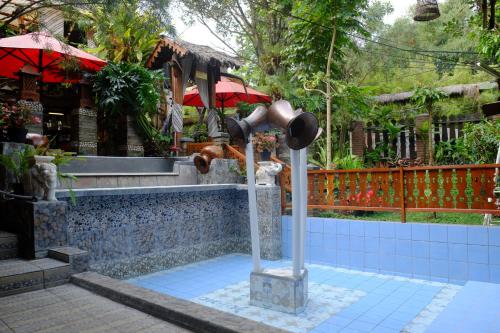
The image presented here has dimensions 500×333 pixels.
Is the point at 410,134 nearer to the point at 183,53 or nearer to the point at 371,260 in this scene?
the point at 371,260

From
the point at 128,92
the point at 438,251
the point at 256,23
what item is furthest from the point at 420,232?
the point at 256,23

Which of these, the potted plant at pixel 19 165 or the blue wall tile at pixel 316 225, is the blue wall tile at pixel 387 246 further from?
the potted plant at pixel 19 165

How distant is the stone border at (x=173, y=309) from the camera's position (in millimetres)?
2590

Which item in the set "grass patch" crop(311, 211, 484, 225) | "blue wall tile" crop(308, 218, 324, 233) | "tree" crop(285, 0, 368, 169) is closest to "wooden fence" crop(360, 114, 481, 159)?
"tree" crop(285, 0, 368, 169)

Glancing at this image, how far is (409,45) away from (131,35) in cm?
1302

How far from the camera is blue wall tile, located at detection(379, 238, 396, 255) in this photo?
591cm

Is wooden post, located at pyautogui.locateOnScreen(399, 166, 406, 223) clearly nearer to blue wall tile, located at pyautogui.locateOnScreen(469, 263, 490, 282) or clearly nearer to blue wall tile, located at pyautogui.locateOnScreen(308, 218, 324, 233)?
blue wall tile, located at pyautogui.locateOnScreen(469, 263, 490, 282)

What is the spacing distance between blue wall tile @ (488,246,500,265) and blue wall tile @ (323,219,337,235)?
7.47ft

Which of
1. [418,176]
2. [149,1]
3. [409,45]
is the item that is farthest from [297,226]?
[409,45]

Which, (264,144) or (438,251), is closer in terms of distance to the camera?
(438,251)

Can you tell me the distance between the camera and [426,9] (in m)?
5.18

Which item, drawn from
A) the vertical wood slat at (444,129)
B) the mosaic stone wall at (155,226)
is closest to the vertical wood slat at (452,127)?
the vertical wood slat at (444,129)

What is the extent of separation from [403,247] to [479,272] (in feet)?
3.38

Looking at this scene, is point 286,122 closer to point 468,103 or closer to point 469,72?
point 468,103
